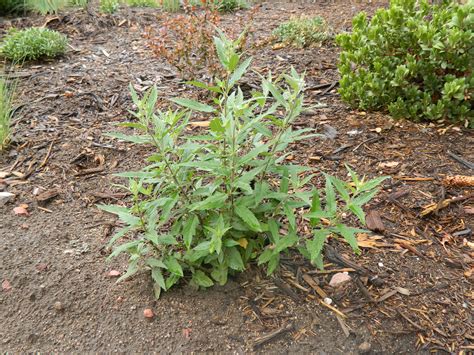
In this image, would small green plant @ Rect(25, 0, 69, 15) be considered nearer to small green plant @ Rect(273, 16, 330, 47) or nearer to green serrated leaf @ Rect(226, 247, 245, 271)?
small green plant @ Rect(273, 16, 330, 47)

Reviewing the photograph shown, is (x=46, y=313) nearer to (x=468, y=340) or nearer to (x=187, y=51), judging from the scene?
(x=468, y=340)

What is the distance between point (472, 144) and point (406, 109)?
57 cm

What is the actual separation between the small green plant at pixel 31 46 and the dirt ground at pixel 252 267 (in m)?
1.36

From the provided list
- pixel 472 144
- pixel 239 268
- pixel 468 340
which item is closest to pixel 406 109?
pixel 472 144

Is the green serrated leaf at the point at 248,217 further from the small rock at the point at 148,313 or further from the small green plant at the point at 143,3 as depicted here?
the small green plant at the point at 143,3

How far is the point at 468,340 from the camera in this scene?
2.20 metres

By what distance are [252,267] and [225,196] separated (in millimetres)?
629

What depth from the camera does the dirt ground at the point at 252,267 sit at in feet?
7.33

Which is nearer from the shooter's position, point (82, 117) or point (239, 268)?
point (239, 268)

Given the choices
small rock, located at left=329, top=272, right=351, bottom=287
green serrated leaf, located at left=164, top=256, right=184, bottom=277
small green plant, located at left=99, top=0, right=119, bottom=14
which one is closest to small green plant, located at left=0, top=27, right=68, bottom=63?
small green plant, located at left=99, top=0, right=119, bottom=14

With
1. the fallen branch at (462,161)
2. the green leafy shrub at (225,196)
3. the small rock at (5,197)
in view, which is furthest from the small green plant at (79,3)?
the fallen branch at (462,161)

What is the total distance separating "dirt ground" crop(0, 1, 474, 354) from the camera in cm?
223

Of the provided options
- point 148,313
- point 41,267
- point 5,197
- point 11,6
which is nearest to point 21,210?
point 5,197

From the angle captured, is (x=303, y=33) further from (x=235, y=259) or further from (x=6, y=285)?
(x=6, y=285)
